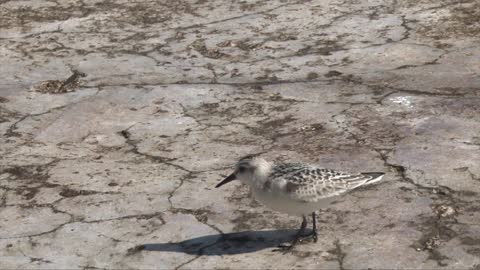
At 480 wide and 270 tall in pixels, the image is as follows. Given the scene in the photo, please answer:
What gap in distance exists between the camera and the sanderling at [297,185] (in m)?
4.91

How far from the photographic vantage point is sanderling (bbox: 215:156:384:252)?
4.91m

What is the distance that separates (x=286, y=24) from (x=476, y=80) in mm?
2096

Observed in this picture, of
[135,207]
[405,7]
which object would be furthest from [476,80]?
[135,207]

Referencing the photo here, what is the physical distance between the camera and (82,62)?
8047 mm

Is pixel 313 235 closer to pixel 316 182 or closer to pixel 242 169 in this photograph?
pixel 316 182

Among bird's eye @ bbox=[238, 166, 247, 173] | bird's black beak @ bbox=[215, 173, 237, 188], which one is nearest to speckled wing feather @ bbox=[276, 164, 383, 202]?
bird's eye @ bbox=[238, 166, 247, 173]

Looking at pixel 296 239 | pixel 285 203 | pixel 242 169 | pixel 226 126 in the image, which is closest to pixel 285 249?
pixel 296 239

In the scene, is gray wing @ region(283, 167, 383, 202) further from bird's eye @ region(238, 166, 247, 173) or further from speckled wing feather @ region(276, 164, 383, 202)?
bird's eye @ region(238, 166, 247, 173)

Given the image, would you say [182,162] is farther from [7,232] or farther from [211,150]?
[7,232]

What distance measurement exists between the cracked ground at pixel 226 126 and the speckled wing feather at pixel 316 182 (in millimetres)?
295

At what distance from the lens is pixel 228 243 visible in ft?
16.9

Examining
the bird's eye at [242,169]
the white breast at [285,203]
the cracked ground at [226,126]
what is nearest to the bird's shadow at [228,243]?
the cracked ground at [226,126]

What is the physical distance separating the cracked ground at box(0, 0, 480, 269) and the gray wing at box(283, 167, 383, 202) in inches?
11.6

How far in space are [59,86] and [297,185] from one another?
10.6 feet
